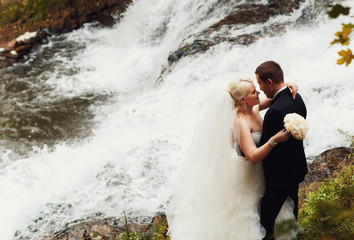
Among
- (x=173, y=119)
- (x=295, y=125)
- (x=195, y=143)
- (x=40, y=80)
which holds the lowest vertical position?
(x=173, y=119)

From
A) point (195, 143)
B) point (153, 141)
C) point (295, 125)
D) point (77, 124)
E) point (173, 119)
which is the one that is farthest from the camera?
point (77, 124)

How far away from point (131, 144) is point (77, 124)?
5.96 ft

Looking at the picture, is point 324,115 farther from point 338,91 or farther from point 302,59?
point 302,59

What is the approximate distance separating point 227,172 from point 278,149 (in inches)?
19.3

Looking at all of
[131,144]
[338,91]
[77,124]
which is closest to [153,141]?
[131,144]

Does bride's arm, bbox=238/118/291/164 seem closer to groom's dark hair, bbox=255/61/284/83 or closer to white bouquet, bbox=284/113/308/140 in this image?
white bouquet, bbox=284/113/308/140

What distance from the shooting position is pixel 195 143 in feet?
9.74

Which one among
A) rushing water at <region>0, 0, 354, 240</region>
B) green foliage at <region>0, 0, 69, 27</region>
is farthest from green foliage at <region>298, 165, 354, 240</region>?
green foliage at <region>0, 0, 69, 27</region>

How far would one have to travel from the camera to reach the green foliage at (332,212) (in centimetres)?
114

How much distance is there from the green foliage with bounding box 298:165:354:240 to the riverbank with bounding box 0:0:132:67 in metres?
9.25

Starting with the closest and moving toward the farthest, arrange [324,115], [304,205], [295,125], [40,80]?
[295,125] < [304,205] < [324,115] < [40,80]

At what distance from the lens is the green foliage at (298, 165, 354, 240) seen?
1136 mm

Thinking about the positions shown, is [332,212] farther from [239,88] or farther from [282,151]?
[239,88]

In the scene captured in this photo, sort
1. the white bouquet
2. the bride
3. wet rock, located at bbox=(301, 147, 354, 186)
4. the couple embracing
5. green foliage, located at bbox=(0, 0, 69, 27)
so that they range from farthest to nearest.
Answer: green foliage, located at bbox=(0, 0, 69, 27), wet rock, located at bbox=(301, 147, 354, 186), the bride, the couple embracing, the white bouquet
